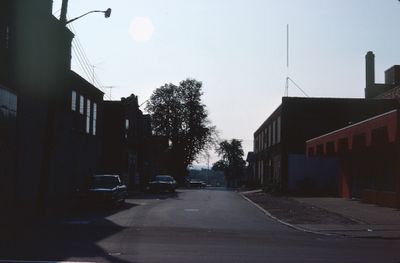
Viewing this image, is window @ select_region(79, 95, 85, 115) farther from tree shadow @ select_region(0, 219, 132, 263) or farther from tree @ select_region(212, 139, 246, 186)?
tree @ select_region(212, 139, 246, 186)

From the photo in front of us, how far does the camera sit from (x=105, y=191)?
28688 millimetres

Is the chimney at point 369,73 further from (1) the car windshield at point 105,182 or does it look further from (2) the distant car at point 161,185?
(1) the car windshield at point 105,182

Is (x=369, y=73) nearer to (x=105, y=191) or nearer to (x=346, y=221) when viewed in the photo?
(x=105, y=191)

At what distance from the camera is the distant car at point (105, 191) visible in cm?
2855

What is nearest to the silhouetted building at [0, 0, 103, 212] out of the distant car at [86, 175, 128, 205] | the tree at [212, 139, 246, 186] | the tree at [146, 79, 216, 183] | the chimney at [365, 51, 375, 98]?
the distant car at [86, 175, 128, 205]

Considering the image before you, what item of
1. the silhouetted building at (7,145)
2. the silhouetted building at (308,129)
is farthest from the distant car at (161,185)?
the silhouetted building at (7,145)

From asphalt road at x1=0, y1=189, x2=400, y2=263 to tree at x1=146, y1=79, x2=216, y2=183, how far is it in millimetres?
67694

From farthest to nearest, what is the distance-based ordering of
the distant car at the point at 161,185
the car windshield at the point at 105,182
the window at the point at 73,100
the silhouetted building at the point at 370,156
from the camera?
the distant car at the point at 161,185 < the window at the point at 73,100 < the car windshield at the point at 105,182 < the silhouetted building at the point at 370,156

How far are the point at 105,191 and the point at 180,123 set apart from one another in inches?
2491

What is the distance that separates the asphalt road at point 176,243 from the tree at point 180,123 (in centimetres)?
6769

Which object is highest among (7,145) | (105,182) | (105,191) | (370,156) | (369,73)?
(369,73)

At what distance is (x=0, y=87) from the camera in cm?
2384

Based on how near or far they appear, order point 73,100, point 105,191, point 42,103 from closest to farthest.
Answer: point 105,191
point 42,103
point 73,100

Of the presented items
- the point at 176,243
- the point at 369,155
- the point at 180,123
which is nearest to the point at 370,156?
the point at 369,155
